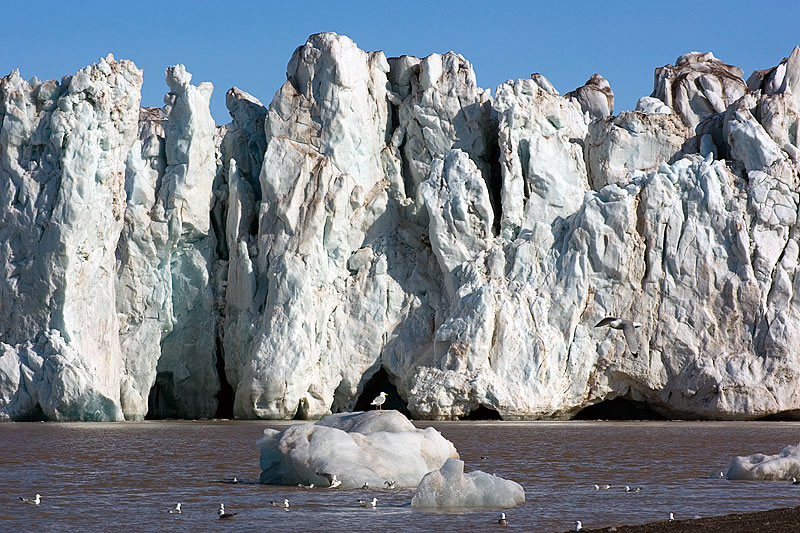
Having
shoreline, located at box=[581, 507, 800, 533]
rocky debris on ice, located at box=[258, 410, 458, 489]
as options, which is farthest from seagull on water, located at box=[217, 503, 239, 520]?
shoreline, located at box=[581, 507, 800, 533]

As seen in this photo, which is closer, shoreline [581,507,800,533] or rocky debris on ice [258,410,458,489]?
shoreline [581,507,800,533]

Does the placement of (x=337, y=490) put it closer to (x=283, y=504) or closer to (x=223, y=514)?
(x=283, y=504)

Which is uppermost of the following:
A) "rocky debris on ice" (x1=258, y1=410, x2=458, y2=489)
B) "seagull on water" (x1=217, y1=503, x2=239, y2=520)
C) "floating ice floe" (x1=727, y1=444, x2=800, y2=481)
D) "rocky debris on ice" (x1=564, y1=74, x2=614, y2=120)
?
"rocky debris on ice" (x1=564, y1=74, x2=614, y2=120)

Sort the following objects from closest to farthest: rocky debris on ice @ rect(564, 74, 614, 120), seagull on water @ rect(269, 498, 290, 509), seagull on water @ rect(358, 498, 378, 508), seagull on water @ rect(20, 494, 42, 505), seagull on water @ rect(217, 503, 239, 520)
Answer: seagull on water @ rect(217, 503, 239, 520), seagull on water @ rect(269, 498, 290, 509), seagull on water @ rect(358, 498, 378, 508), seagull on water @ rect(20, 494, 42, 505), rocky debris on ice @ rect(564, 74, 614, 120)

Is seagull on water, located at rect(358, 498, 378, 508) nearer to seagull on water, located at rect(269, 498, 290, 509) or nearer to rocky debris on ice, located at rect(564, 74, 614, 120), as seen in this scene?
seagull on water, located at rect(269, 498, 290, 509)

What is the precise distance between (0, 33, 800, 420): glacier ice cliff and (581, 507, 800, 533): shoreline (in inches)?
1087

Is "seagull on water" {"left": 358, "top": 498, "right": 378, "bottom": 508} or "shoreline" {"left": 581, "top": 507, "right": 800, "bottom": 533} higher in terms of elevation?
"seagull on water" {"left": 358, "top": 498, "right": 378, "bottom": 508}

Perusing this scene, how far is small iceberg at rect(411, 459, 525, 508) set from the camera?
12906mm

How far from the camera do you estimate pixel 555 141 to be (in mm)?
44250

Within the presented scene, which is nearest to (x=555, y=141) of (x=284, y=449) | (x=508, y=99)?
(x=508, y=99)

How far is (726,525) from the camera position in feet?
34.9

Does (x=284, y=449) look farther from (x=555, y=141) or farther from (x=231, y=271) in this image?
(x=555, y=141)

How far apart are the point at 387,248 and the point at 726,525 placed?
3411 centimetres

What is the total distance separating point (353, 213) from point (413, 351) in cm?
656
